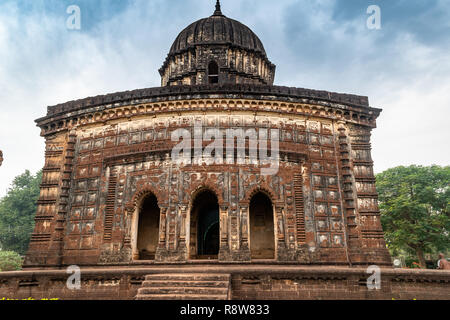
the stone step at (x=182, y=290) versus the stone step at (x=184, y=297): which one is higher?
the stone step at (x=182, y=290)

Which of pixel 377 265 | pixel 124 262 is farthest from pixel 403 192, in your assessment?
pixel 124 262

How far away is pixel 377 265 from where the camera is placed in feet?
42.4

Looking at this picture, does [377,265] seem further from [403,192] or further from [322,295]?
[403,192]

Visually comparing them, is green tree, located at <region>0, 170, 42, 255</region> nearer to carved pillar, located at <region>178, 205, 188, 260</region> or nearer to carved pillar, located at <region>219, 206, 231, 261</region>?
carved pillar, located at <region>178, 205, 188, 260</region>

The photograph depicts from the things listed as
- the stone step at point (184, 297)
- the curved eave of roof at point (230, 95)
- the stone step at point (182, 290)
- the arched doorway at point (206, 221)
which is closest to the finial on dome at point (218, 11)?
the curved eave of roof at point (230, 95)

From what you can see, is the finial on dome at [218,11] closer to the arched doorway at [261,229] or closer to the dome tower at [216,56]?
the dome tower at [216,56]

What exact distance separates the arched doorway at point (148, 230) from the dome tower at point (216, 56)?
282 inches

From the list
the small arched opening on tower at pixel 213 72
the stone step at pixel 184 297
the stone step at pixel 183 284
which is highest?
the small arched opening on tower at pixel 213 72

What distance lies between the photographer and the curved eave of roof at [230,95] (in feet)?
48.1

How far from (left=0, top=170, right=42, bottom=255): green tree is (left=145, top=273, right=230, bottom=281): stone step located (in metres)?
29.6

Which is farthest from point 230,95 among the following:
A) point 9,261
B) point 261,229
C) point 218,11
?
point 9,261

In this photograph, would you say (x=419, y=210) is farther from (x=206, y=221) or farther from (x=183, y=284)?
(x=183, y=284)

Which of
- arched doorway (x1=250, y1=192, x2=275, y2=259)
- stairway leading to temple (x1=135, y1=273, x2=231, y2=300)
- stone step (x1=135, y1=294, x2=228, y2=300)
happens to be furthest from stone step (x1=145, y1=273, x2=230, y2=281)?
arched doorway (x1=250, y1=192, x2=275, y2=259)

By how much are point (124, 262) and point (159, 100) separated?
7031 millimetres
